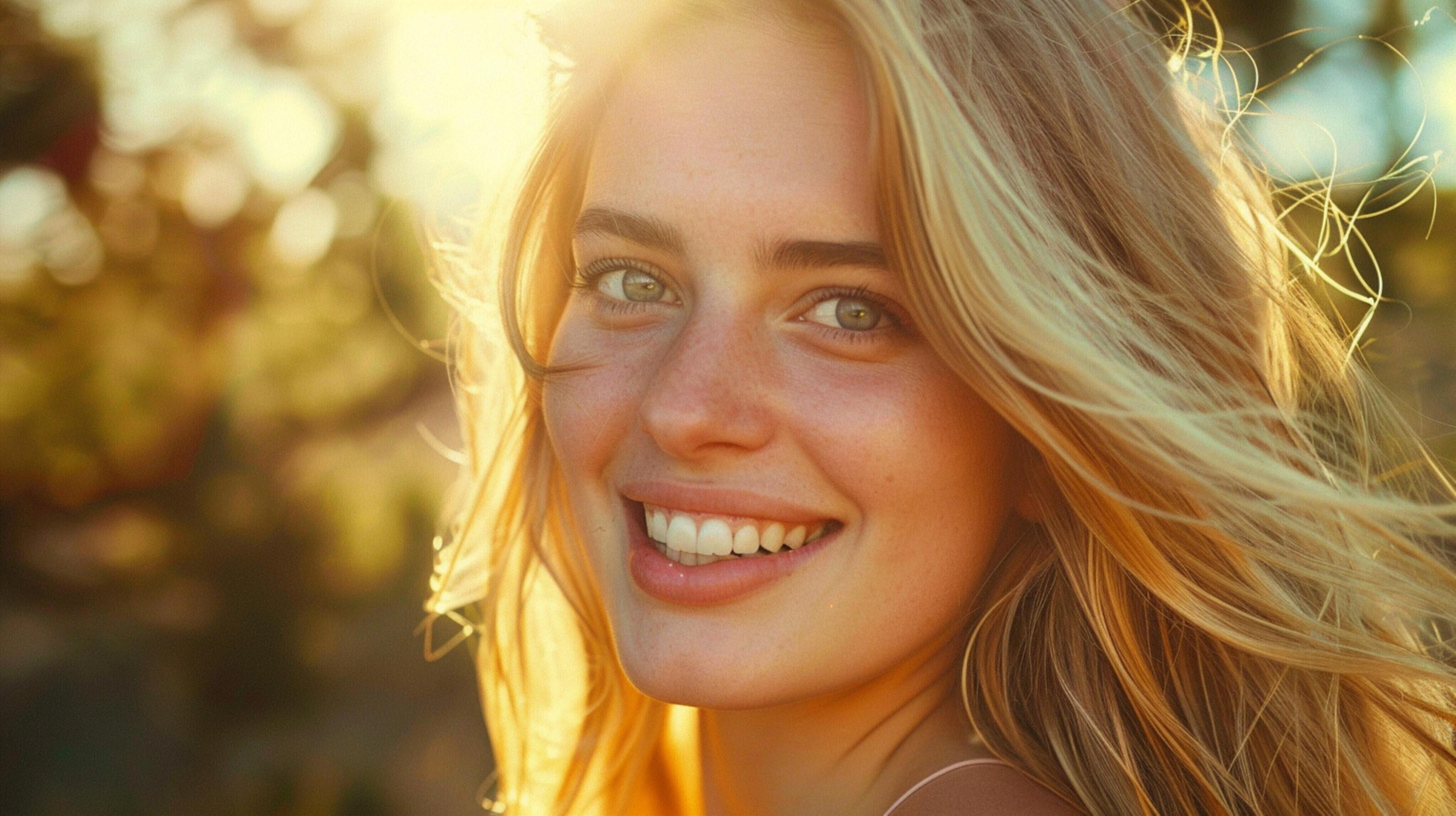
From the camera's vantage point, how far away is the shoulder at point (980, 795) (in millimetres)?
1511

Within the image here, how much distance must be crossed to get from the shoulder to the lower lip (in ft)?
1.30

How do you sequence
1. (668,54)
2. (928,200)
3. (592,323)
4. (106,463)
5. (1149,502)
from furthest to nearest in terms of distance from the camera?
(106,463), (592,323), (668,54), (1149,502), (928,200)

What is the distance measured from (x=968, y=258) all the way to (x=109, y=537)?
3284 mm

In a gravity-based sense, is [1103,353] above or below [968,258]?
below

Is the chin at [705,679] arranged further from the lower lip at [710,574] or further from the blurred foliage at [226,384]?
the blurred foliage at [226,384]

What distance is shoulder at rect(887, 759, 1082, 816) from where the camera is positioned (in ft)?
4.96

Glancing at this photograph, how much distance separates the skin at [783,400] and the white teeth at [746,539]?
0.22 ft

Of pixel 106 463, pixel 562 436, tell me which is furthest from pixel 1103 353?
pixel 106 463

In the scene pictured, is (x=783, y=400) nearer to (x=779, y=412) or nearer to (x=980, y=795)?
(x=779, y=412)

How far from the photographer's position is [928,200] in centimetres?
139

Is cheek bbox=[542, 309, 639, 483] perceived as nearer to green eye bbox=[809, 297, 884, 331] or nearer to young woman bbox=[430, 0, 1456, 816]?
young woman bbox=[430, 0, 1456, 816]

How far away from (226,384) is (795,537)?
106 inches

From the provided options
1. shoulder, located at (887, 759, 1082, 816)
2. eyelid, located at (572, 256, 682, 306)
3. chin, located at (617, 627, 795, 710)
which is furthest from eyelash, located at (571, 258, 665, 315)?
shoulder, located at (887, 759, 1082, 816)

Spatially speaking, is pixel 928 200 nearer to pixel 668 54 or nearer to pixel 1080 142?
pixel 1080 142
